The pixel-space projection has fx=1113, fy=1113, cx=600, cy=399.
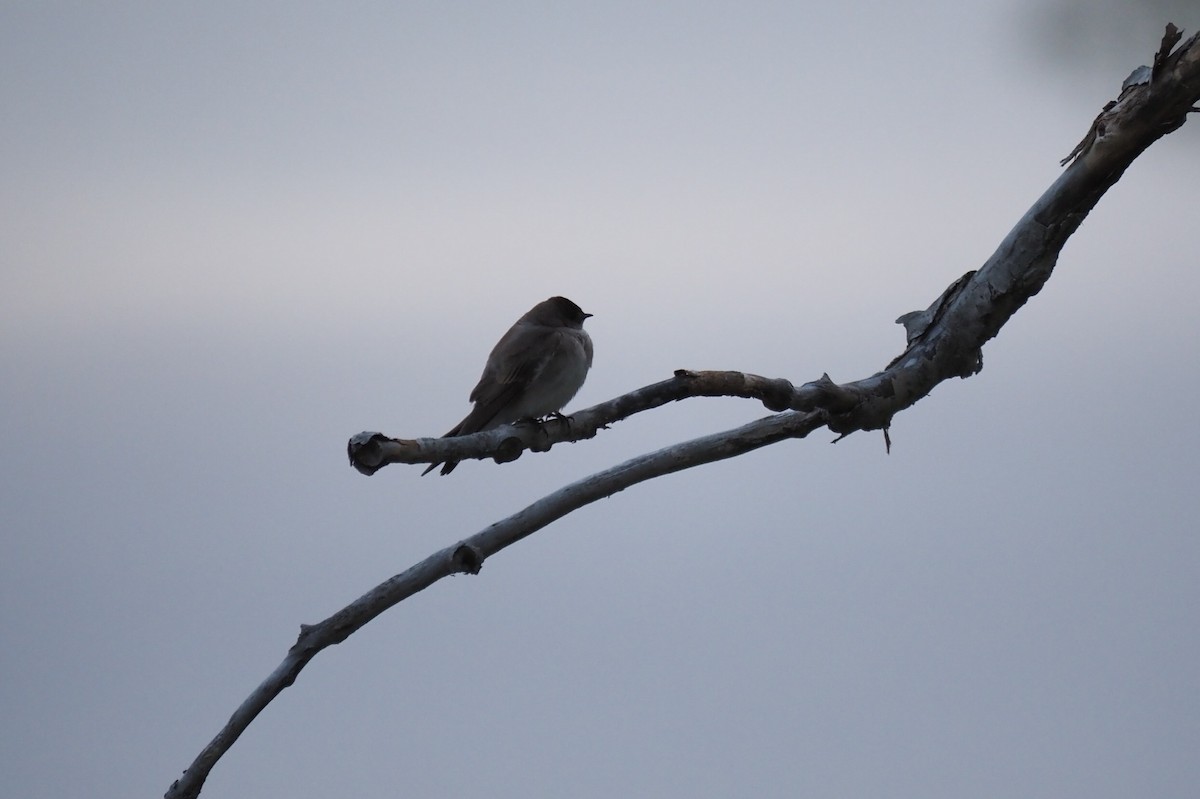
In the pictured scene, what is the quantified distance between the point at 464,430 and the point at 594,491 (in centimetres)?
91

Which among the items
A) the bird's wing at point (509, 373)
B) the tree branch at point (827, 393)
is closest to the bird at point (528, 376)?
the bird's wing at point (509, 373)

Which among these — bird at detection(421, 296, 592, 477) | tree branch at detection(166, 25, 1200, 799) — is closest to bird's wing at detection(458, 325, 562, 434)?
bird at detection(421, 296, 592, 477)

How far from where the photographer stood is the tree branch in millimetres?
2074

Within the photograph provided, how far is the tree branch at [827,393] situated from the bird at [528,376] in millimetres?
823

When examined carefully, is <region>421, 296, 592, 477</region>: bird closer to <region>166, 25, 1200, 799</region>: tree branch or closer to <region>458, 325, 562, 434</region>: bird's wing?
<region>458, 325, 562, 434</region>: bird's wing

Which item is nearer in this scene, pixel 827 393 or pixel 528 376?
pixel 827 393

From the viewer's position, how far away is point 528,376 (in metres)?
3.19

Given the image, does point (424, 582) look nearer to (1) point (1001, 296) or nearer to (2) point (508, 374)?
(2) point (508, 374)

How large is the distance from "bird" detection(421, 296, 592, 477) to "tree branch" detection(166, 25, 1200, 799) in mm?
823

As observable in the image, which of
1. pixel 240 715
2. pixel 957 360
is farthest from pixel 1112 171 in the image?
pixel 240 715

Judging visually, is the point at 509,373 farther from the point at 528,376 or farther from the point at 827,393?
the point at 827,393

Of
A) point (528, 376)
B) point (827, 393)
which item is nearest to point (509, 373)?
point (528, 376)

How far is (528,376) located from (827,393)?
1.02 metres

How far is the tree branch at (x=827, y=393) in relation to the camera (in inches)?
81.7
